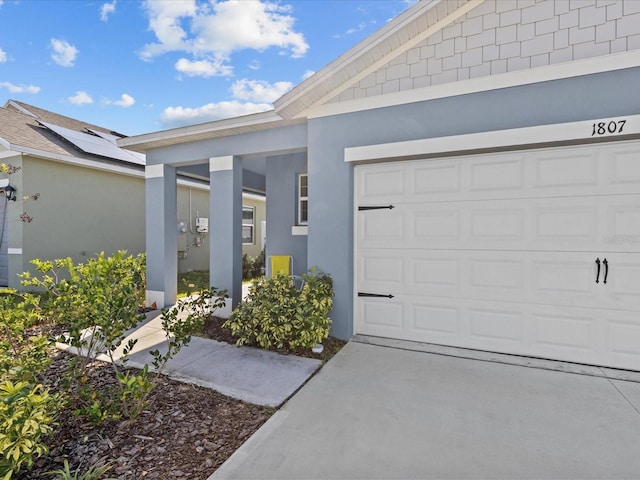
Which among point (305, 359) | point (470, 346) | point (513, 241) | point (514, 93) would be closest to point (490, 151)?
point (514, 93)

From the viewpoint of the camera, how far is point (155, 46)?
7.98 metres

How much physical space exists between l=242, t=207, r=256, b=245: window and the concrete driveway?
9.51 meters

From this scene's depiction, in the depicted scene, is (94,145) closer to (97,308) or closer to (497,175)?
(97,308)

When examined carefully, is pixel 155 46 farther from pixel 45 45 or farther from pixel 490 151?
pixel 490 151

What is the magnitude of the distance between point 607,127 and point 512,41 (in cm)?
141

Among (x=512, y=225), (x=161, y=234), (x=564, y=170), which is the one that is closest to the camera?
(x=564, y=170)

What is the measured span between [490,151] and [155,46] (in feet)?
28.0

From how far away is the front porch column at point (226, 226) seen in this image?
547cm

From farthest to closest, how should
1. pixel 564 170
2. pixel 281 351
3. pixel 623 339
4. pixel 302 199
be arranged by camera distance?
pixel 302 199, pixel 281 351, pixel 564 170, pixel 623 339

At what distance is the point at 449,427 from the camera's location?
2506mm

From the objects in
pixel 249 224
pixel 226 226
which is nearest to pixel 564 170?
pixel 226 226

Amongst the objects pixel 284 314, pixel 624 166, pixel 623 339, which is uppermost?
pixel 624 166

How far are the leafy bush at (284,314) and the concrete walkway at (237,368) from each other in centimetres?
20

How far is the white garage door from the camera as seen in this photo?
3408mm
